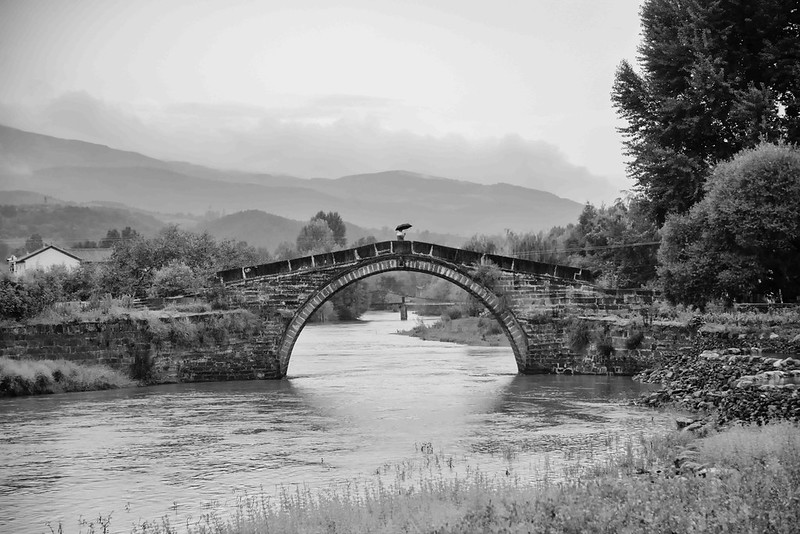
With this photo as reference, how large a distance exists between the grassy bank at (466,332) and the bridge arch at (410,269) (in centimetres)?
1770

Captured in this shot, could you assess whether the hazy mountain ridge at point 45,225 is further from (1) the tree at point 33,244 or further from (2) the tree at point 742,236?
(2) the tree at point 742,236

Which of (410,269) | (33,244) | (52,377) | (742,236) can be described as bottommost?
(52,377)

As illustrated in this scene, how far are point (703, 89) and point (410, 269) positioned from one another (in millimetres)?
12929

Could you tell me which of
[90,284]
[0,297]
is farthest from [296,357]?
[0,297]

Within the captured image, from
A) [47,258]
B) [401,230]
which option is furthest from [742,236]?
[47,258]

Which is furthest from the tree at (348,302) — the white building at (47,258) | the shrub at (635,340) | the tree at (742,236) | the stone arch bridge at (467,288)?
Answer: the tree at (742,236)

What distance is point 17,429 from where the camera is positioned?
22078 mm

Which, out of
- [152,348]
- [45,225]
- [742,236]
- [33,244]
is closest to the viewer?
[742,236]

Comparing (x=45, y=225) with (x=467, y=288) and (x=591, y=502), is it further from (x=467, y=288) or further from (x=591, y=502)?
(x=591, y=502)

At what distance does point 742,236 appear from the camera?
28484mm

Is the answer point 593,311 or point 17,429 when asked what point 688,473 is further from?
point 593,311

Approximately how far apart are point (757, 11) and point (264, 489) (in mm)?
28217

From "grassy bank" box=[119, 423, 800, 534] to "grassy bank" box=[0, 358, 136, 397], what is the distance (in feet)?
54.8

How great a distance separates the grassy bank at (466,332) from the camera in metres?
52.4
